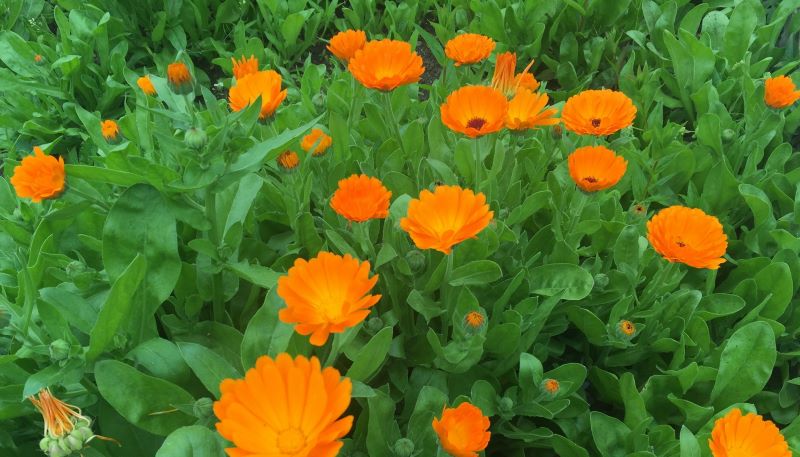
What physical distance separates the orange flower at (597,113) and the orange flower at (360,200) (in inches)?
21.4

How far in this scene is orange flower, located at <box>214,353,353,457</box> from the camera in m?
0.77

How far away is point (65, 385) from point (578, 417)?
108 centimetres

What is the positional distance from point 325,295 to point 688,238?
2.61ft

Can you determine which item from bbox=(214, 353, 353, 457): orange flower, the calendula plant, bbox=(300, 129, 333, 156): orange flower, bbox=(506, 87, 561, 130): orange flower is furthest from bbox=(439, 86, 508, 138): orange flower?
bbox=(214, 353, 353, 457): orange flower

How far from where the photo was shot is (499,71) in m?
1.65

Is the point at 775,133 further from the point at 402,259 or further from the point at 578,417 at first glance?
the point at 402,259

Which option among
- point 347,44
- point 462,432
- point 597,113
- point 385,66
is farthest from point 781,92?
point 462,432

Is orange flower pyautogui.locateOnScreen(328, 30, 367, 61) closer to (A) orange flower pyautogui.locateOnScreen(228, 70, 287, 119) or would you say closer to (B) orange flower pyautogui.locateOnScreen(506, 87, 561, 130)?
(A) orange flower pyautogui.locateOnScreen(228, 70, 287, 119)

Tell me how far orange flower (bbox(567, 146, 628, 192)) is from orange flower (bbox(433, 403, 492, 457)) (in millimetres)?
584

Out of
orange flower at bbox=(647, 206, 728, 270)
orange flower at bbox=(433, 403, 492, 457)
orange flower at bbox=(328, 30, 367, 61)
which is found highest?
orange flower at bbox=(328, 30, 367, 61)

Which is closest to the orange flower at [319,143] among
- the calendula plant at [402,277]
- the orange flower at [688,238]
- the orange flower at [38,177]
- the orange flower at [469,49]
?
the calendula plant at [402,277]

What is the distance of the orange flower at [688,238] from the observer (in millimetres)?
1225

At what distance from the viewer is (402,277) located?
143 cm

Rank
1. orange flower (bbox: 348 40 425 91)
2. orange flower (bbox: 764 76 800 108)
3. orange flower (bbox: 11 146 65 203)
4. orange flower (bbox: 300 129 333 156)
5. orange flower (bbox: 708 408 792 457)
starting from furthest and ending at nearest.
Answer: orange flower (bbox: 764 76 800 108) < orange flower (bbox: 300 129 333 156) < orange flower (bbox: 348 40 425 91) < orange flower (bbox: 11 146 65 203) < orange flower (bbox: 708 408 792 457)
